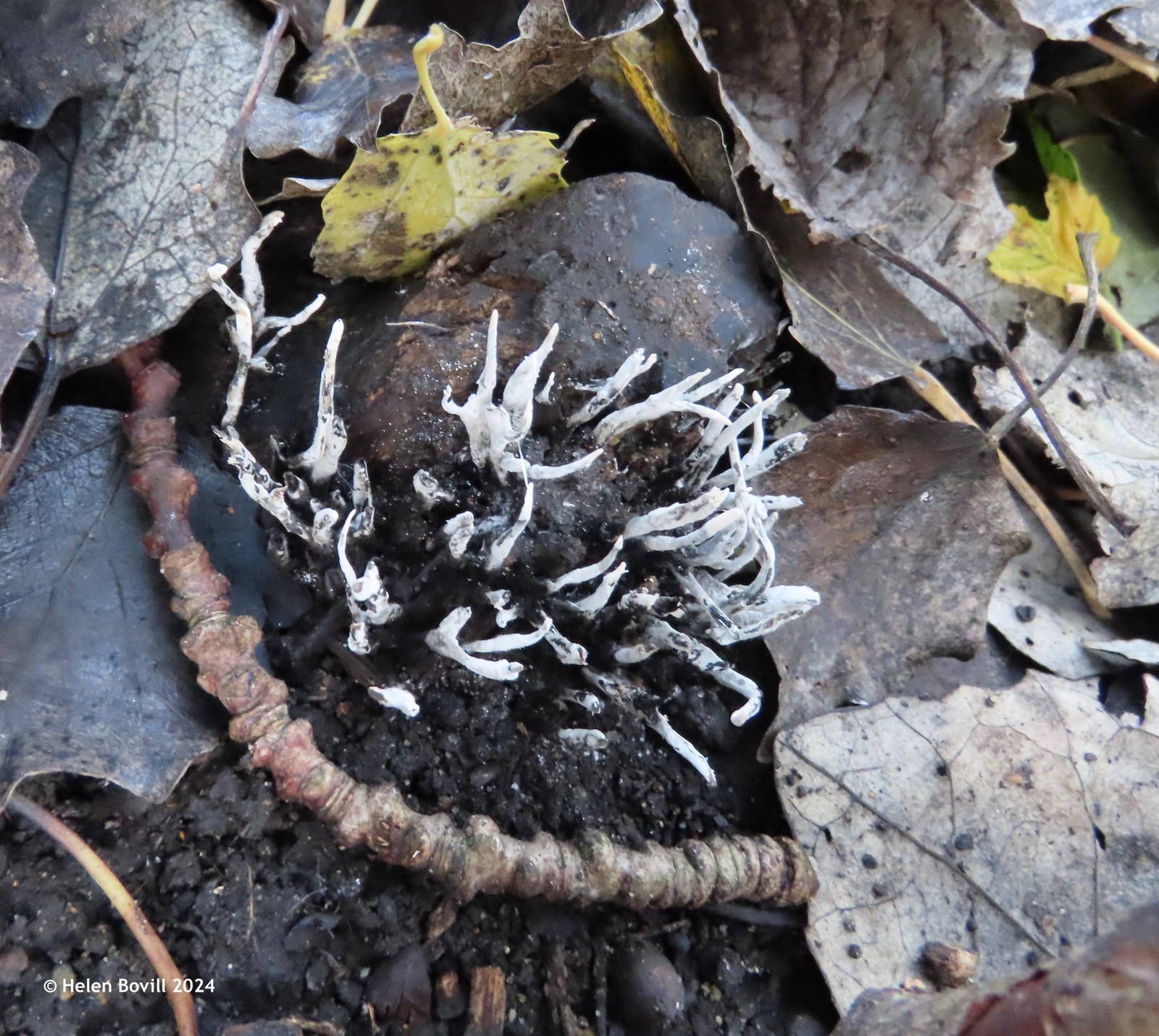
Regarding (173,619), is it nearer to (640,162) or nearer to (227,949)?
(227,949)

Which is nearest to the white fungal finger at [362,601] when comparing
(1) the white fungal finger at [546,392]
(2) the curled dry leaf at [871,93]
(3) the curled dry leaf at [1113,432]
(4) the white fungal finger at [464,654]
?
(4) the white fungal finger at [464,654]

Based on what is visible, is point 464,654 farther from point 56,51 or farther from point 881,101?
point 881,101

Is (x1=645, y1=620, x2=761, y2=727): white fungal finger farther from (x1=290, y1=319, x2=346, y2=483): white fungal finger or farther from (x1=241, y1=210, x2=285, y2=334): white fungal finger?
(x1=241, y1=210, x2=285, y2=334): white fungal finger

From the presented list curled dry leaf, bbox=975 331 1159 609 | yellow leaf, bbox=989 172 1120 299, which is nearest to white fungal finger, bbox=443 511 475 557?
curled dry leaf, bbox=975 331 1159 609

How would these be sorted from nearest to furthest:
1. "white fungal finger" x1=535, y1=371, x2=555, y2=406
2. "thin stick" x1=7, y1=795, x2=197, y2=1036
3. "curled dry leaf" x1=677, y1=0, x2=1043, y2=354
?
1. "thin stick" x1=7, y1=795, x2=197, y2=1036
2. "white fungal finger" x1=535, y1=371, x2=555, y2=406
3. "curled dry leaf" x1=677, y1=0, x2=1043, y2=354

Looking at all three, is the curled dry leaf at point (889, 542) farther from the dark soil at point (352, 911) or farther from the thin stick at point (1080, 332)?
the dark soil at point (352, 911)

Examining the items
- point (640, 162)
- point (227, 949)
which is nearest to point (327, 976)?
point (227, 949)

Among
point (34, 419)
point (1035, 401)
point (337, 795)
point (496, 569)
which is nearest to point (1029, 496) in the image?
point (1035, 401)
